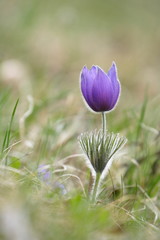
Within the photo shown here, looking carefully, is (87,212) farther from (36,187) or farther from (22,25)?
(22,25)

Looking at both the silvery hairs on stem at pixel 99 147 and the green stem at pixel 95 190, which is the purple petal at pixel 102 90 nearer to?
the silvery hairs on stem at pixel 99 147

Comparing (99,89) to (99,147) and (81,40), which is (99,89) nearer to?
(99,147)

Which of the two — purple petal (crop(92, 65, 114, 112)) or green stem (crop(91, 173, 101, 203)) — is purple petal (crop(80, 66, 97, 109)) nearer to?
purple petal (crop(92, 65, 114, 112))

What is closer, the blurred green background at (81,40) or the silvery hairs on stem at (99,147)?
the silvery hairs on stem at (99,147)

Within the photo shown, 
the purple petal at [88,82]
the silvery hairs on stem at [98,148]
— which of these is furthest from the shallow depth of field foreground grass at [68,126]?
the purple petal at [88,82]

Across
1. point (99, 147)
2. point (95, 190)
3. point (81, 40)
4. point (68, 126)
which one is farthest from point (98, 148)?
point (81, 40)

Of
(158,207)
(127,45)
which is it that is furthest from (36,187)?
(127,45)
